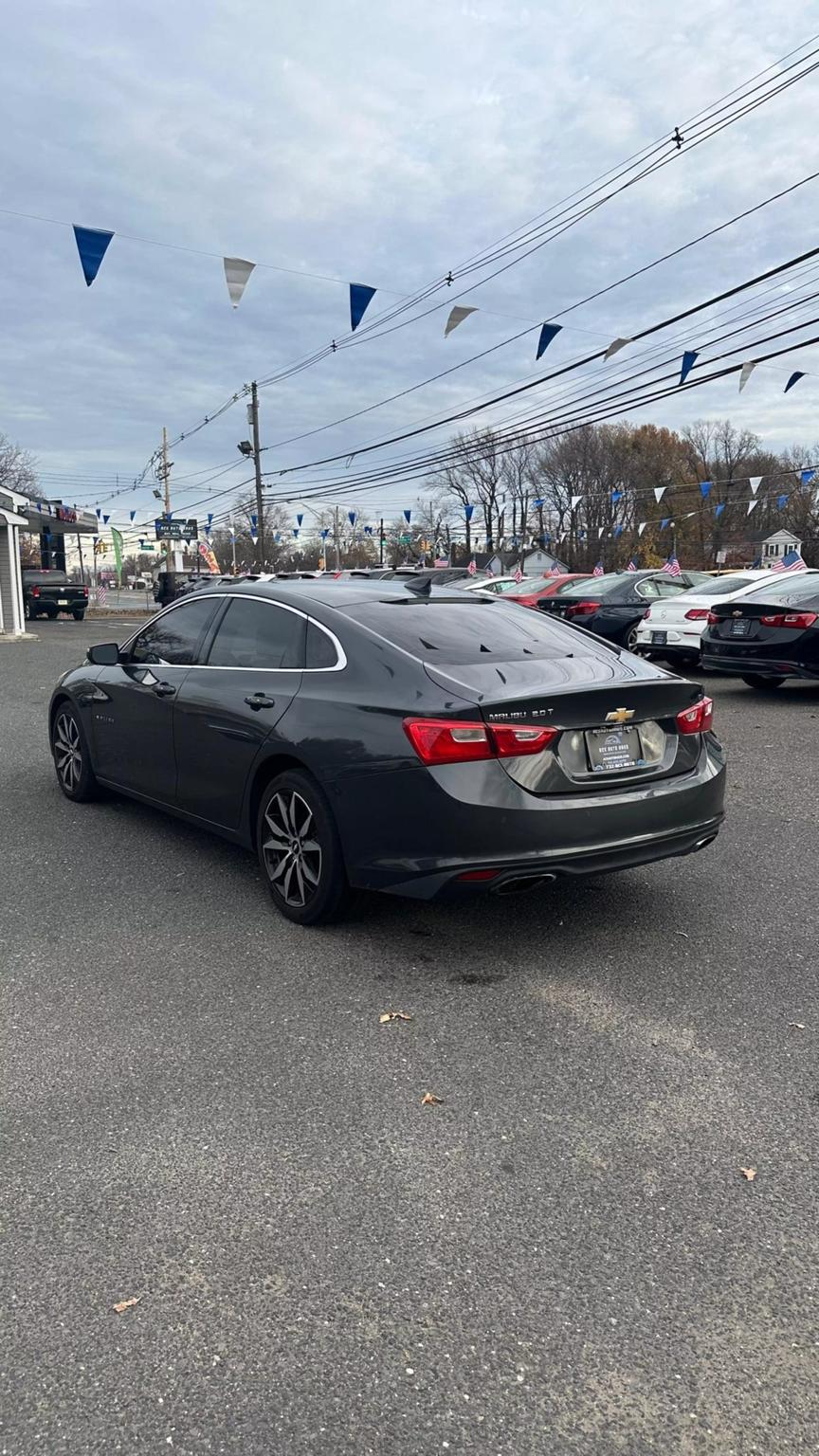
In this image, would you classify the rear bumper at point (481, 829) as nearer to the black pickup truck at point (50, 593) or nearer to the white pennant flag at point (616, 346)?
the white pennant flag at point (616, 346)

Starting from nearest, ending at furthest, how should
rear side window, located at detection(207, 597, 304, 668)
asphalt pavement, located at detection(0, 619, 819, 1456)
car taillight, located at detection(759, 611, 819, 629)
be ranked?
asphalt pavement, located at detection(0, 619, 819, 1456) < rear side window, located at detection(207, 597, 304, 668) < car taillight, located at detection(759, 611, 819, 629)

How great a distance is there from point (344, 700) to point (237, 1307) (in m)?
2.40

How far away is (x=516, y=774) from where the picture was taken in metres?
3.63

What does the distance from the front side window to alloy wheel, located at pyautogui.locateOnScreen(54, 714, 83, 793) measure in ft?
2.76

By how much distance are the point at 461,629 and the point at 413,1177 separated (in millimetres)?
2596

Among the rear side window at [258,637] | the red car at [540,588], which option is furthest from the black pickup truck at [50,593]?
the rear side window at [258,637]

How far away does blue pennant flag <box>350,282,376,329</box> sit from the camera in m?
14.5

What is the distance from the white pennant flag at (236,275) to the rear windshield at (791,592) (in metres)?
8.04

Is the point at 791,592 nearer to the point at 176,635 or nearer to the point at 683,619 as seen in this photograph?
the point at 683,619

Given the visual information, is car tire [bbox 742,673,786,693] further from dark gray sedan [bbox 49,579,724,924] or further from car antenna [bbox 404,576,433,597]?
car antenna [bbox 404,576,433,597]

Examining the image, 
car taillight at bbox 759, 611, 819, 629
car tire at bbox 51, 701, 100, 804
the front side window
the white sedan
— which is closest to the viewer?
the front side window

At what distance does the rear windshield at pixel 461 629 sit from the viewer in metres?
4.21

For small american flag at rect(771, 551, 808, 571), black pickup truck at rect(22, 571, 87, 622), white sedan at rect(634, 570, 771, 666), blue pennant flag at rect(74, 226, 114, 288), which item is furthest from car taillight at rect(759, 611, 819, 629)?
black pickup truck at rect(22, 571, 87, 622)

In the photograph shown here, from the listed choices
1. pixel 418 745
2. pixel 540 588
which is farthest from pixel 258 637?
pixel 540 588
